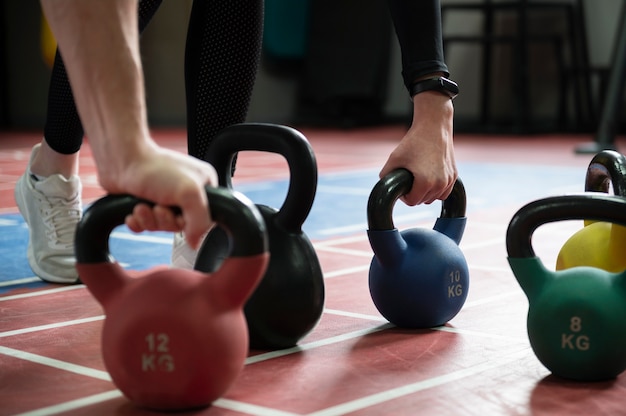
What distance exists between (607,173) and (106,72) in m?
0.80

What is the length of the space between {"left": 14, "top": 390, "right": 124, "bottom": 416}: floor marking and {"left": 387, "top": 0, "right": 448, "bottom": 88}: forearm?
0.69 metres

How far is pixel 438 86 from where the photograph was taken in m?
1.49

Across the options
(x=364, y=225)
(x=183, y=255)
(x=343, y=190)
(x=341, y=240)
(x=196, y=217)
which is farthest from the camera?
(x=343, y=190)

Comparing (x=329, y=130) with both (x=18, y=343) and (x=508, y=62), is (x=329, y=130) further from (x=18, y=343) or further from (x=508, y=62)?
(x=18, y=343)

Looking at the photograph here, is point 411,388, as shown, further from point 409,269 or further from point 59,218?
point 59,218

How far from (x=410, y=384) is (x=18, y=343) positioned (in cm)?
60

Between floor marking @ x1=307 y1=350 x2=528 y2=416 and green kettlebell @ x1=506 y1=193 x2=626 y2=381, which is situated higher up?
green kettlebell @ x1=506 y1=193 x2=626 y2=381

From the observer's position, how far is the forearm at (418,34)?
1.52m

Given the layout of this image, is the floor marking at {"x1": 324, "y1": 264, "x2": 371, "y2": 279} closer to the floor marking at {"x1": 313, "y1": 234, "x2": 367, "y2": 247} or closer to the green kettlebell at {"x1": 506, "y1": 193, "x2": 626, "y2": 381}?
the floor marking at {"x1": 313, "y1": 234, "x2": 367, "y2": 247}

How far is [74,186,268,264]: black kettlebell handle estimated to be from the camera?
39.8 inches

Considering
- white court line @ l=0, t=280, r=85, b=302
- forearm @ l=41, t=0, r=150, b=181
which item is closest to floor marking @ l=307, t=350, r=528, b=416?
forearm @ l=41, t=0, r=150, b=181

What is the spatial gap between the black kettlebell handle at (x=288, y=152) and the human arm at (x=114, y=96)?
0.28 metres

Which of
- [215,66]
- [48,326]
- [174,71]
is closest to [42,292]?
[48,326]

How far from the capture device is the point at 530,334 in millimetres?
1218
